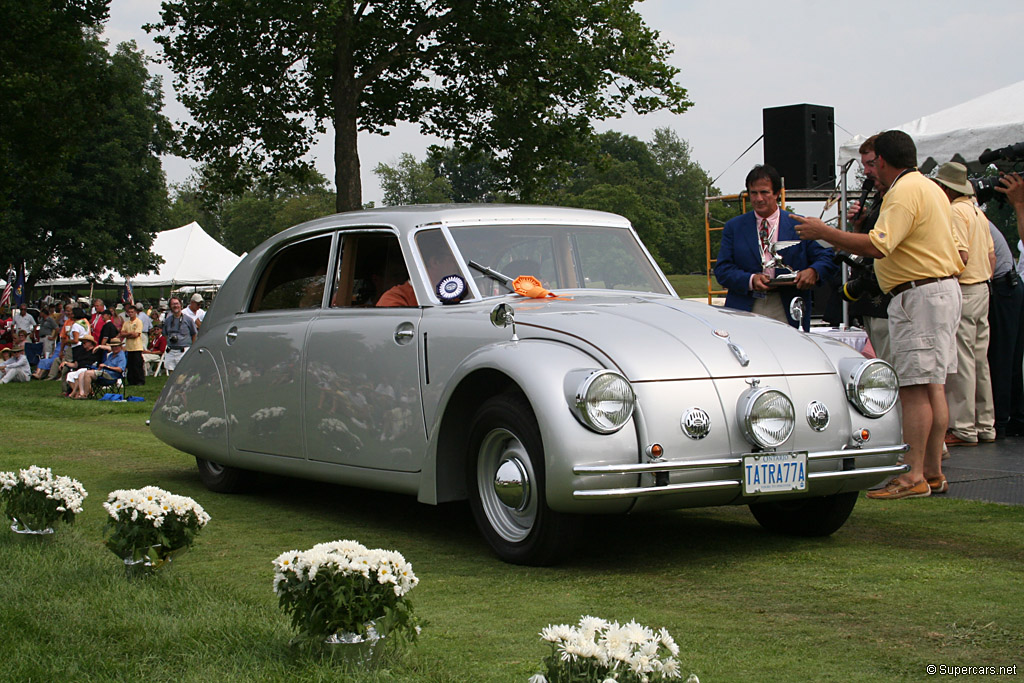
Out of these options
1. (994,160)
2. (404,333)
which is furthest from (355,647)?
(994,160)

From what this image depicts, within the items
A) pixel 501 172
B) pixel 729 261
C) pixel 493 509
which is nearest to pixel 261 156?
pixel 501 172

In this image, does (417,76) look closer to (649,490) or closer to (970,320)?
(970,320)

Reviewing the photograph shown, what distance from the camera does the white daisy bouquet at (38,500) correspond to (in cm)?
541

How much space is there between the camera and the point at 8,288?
47.8 m

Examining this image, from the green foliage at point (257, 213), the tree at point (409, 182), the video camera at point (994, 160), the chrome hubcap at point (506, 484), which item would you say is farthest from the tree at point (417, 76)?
the tree at point (409, 182)

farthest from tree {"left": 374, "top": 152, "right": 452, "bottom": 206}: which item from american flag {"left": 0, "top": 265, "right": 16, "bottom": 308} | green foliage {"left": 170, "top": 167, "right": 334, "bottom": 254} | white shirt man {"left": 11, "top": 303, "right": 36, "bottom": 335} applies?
white shirt man {"left": 11, "top": 303, "right": 36, "bottom": 335}

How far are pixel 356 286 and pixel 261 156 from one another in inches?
783

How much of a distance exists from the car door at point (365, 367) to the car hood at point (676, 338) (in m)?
0.71

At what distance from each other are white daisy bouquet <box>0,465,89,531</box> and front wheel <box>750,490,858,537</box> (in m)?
3.41

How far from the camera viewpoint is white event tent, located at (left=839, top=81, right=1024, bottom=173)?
11500 mm

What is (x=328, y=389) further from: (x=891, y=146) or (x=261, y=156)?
(x=261, y=156)

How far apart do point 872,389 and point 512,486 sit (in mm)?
1738

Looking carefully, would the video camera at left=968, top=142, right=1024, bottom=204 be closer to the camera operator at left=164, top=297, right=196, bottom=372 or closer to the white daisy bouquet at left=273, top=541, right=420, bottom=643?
the white daisy bouquet at left=273, top=541, right=420, bottom=643

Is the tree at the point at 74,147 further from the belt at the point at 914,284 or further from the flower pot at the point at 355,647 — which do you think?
the flower pot at the point at 355,647
